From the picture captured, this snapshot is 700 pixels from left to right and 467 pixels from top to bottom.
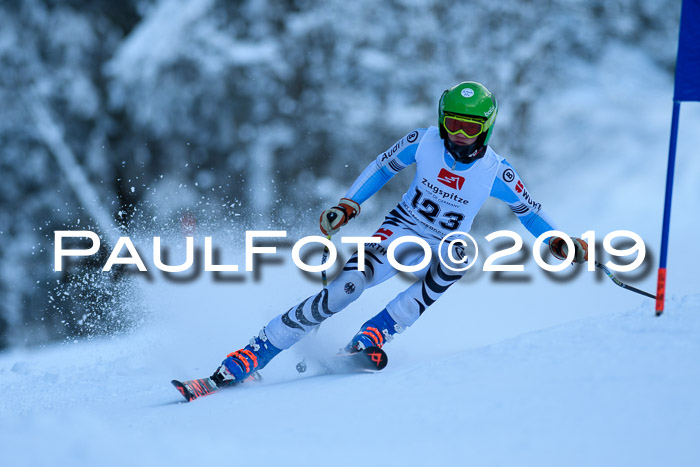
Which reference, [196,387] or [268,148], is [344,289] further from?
[268,148]

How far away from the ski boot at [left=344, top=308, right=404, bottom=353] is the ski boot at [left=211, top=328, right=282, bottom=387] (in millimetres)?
531

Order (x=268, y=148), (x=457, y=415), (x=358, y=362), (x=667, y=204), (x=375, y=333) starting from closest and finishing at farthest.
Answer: (x=457, y=415) < (x=667, y=204) < (x=358, y=362) < (x=375, y=333) < (x=268, y=148)

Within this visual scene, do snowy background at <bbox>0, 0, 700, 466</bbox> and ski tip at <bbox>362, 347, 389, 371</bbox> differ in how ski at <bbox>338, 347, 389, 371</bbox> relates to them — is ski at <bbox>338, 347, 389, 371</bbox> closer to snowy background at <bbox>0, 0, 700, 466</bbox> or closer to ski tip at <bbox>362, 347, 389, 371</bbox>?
ski tip at <bbox>362, 347, 389, 371</bbox>

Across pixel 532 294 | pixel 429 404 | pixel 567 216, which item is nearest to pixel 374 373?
pixel 429 404

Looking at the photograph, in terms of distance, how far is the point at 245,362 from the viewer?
4273 millimetres

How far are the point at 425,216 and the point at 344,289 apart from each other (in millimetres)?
715

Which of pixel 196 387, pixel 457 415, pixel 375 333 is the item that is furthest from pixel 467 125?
pixel 196 387

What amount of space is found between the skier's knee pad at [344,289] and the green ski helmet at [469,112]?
36.8 inches

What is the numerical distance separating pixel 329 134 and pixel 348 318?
9.31m

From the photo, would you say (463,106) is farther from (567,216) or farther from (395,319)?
(567,216)

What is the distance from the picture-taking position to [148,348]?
6.05m

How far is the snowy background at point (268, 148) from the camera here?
6.95m

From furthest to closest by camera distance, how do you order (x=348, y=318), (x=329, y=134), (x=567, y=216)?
(x=329, y=134)
(x=567, y=216)
(x=348, y=318)

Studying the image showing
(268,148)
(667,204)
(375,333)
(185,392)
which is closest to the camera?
(185,392)
